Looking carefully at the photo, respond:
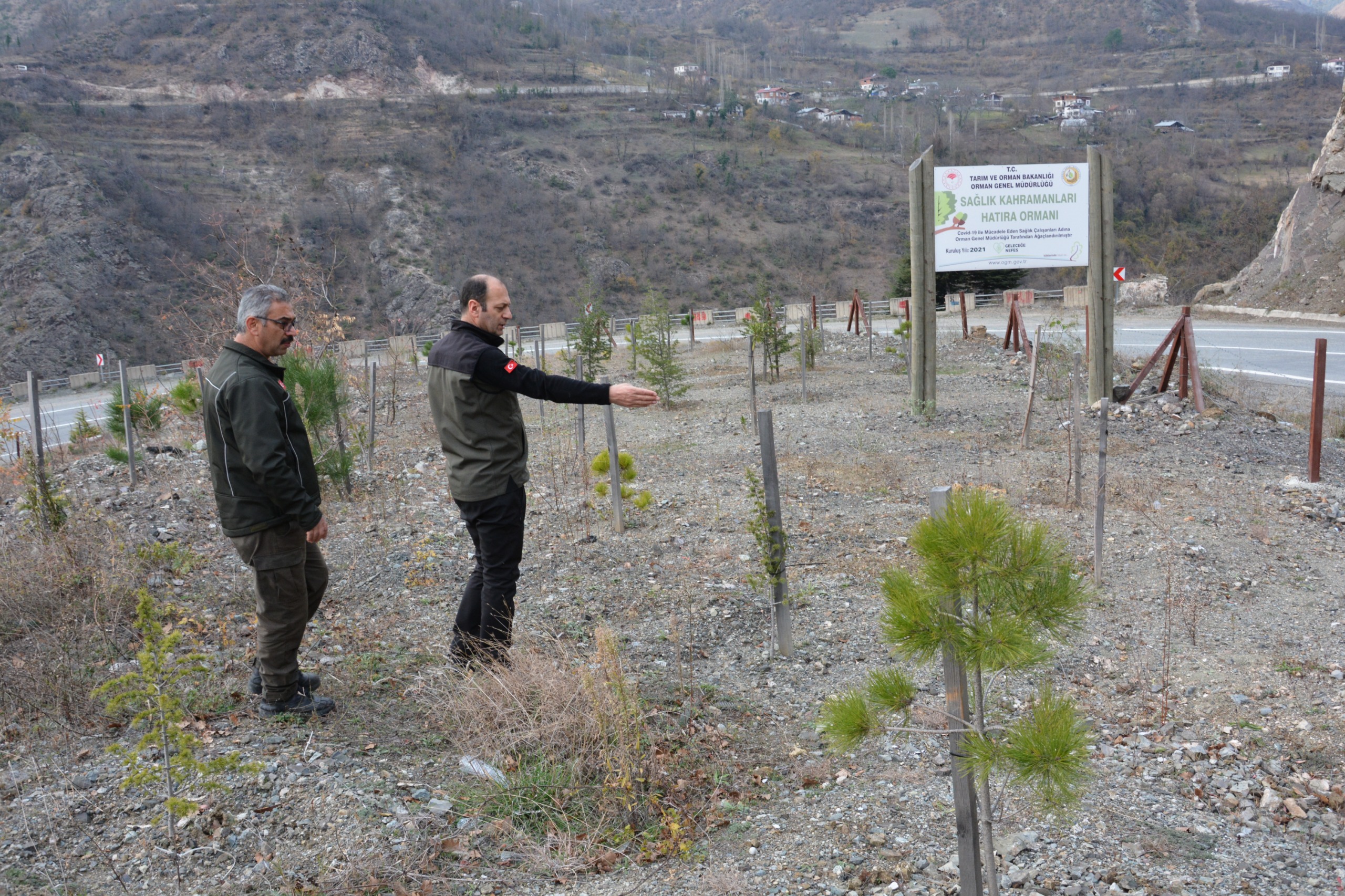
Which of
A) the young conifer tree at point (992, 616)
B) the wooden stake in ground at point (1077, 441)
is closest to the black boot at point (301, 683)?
the young conifer tree at point (992, 616)

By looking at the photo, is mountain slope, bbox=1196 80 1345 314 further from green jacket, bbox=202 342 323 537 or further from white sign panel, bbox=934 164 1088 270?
green jacket, bbox=202 342 323 537

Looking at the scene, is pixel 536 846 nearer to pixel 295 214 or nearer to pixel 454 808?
pixel 454 808

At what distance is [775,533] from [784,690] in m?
0.69

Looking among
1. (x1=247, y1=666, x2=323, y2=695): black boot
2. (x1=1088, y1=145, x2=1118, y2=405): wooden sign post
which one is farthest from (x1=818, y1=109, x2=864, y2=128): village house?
(x1=247, y1=666, x2=323, y2=695): black boot

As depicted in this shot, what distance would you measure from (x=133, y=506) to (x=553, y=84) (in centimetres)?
6087

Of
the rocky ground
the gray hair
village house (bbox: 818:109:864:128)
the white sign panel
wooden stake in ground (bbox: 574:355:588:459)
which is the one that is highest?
village house (bbox: 818:109:864:128)

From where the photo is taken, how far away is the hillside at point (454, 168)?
35.2m

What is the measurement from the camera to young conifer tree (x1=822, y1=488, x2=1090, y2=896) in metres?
1.94

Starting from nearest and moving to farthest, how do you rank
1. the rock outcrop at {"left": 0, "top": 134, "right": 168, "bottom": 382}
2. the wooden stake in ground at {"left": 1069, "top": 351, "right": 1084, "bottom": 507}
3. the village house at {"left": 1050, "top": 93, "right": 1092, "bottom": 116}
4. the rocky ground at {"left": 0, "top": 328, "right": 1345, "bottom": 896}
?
the rocky ground at {"left": 0, "top": 328, "right": 1345, "bottom": 896}
the wooden stake in ground at {"left": 1069, "top": 351, "right": 1084, "bottom": 507}
the rock outcrop at {"left": 0, "top": 134, "right": 168, "bottom": 382}
the village house at {"left": 1050, "top": 93, "right": 1092, "bottom": 116}

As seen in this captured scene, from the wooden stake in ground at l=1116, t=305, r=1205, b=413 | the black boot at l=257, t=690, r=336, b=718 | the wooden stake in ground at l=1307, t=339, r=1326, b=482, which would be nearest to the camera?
the black boot at l=257, t=690, r=336, b=718

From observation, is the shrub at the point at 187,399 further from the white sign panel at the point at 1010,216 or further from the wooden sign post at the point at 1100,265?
the wooden sign post at the point at 1100,265

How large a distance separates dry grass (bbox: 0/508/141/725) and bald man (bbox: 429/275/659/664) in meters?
1.70

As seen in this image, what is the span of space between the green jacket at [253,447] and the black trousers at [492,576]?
621 millimetres

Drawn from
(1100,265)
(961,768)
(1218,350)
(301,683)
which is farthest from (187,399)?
(1218,350)
